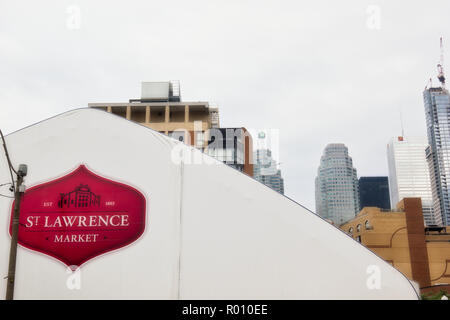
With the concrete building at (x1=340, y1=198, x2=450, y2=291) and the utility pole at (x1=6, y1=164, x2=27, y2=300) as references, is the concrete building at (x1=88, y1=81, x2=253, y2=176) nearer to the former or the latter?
the concrete building at (x1=340, y1=198, x2=450, y2=291)

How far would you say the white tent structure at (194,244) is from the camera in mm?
11727

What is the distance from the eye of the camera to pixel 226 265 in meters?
11.9

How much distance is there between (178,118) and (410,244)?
3586 centimetres

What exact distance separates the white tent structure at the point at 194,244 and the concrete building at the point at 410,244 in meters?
40.6

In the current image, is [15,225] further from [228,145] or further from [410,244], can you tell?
[228,145]

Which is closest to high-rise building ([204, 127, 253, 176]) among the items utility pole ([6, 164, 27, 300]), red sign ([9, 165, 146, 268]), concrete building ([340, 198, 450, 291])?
concrete building ([340, 198, 450, 291])

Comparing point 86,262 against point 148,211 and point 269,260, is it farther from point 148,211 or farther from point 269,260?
point 269,260

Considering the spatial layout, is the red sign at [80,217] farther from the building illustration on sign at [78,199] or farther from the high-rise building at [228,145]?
the high-rise building at [228,145]

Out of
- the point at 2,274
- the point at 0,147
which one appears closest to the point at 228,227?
the point at 2,274

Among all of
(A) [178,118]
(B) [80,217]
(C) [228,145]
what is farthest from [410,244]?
(B) [80,217]

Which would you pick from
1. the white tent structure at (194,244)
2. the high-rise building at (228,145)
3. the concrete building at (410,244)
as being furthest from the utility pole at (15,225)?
the high-rise building at (228,145)

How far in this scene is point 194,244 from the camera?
12172 millimetres

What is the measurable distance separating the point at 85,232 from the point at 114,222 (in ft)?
2.95
